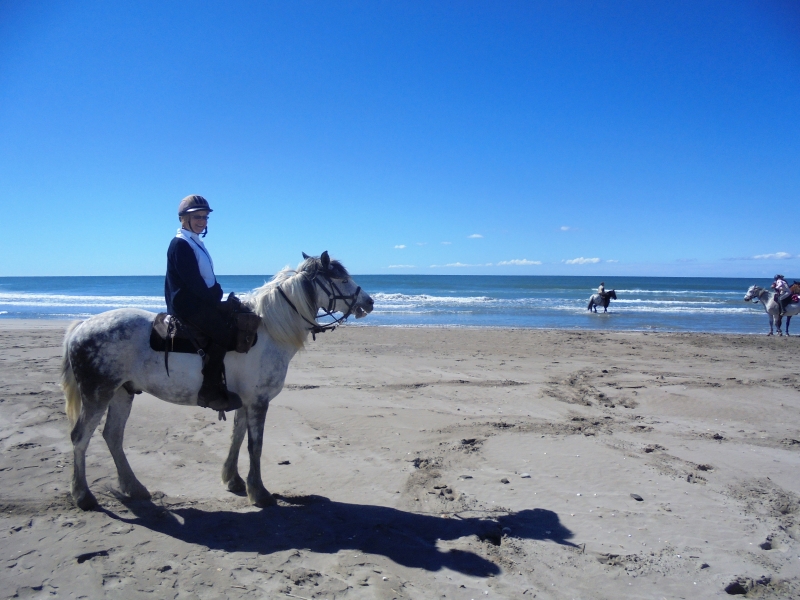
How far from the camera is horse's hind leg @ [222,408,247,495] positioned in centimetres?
430

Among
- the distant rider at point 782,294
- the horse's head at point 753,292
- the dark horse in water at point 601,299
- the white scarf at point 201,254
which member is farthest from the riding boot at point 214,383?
the dark horse in water at point 601,299

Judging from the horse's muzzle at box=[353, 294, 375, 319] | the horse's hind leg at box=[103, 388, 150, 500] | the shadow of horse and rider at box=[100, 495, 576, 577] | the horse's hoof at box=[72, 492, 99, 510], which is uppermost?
the horse's muzzle at box=[353, 294, 375, 319]

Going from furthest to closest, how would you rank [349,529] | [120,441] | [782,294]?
[782,294], [120,441], [349,529]

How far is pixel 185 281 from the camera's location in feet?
12.2

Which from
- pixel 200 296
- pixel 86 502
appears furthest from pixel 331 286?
pixel 86 502

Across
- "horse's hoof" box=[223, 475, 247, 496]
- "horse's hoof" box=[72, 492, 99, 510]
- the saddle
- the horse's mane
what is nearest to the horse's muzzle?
the horse's mane

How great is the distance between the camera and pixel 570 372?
386 inches

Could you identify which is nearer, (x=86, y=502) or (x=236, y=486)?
(x=86, y=502)

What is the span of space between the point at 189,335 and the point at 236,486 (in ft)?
5.15

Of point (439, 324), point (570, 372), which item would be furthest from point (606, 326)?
point (570, 372)

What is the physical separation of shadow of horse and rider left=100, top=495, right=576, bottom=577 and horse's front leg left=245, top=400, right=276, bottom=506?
0.11 meters

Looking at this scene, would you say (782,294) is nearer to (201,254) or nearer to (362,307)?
(362,307)

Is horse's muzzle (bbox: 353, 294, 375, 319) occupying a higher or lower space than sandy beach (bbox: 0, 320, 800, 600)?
higher

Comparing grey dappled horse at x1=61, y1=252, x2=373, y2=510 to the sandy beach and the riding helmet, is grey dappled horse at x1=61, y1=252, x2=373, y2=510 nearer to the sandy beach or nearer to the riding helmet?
the sandy beach
